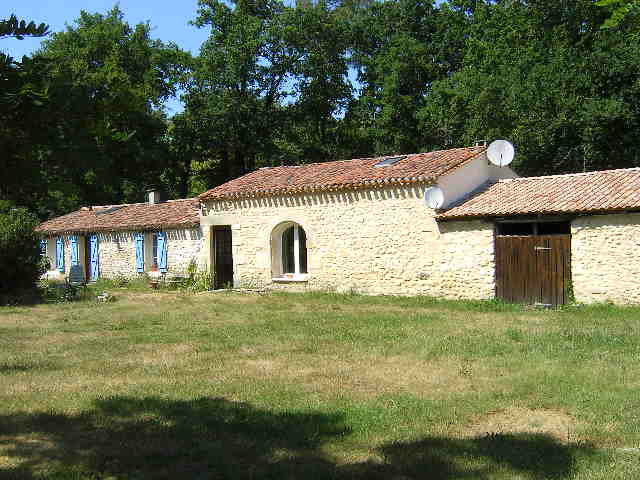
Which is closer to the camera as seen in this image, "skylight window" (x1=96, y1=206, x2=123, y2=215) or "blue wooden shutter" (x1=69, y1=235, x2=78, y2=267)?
"blue wooden shutter" (x1=69, y1=235, x2=78, y2=267)

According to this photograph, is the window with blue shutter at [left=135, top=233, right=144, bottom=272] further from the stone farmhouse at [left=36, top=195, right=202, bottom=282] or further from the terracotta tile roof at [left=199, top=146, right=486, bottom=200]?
the terracotta tile roof at [left=199, top=146, right=486, bottom=200]

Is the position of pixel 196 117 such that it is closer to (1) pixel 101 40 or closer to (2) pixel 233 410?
(1) pixel 101 40

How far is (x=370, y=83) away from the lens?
105ft

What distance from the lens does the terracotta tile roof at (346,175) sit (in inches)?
640

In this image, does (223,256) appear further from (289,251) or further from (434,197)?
(434,197)

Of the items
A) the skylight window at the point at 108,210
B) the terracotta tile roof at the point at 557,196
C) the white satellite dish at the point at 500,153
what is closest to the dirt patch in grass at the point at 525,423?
the terracotta tile roof at the point at 557,196

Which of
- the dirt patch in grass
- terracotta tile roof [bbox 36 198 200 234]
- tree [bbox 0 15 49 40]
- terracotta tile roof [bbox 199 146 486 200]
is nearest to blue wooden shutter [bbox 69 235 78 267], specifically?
terracotta tile roof [bbox 36 198 200 234]

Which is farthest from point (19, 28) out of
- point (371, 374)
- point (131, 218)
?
point (131, 218)

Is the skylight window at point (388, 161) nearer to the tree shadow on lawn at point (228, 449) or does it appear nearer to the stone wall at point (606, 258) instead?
the stone wall at point (606, 258)

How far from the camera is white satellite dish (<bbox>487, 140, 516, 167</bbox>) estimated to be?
55.8 ft

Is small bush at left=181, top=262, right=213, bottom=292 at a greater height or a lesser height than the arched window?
lesser

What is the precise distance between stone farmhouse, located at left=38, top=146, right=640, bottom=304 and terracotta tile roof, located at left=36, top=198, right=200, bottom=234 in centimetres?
11

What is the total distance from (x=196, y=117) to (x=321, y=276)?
15424mm

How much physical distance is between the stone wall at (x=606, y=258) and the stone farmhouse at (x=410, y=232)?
0.07 ft
